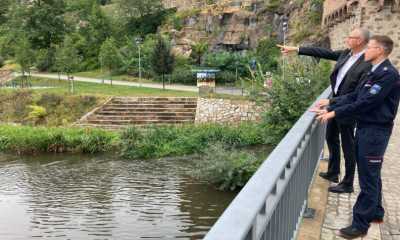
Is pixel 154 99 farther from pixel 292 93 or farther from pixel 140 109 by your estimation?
pixel 292 93

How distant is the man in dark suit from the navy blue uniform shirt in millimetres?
894

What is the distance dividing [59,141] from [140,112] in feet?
19.1

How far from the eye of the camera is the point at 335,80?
18.1 feet

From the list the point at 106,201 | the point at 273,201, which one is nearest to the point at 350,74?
the point at 273,201

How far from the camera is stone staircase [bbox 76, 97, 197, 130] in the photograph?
2591 cm

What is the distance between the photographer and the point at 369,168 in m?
4.18

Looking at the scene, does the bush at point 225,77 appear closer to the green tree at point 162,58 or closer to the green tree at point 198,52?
the green tree at point 162,58

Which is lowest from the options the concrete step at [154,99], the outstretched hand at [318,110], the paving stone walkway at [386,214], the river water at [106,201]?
the river water at [106,201]

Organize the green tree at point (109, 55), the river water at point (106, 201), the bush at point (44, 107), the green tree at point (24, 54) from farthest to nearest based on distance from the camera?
1. the green tree at point (109, 55)
2. the green tree at point (24, 54)
3. the bush at point (44, 107)
4. the river water at point (106, 201)

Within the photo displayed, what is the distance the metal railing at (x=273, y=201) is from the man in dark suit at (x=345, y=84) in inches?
24.0

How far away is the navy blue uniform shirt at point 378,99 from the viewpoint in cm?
398

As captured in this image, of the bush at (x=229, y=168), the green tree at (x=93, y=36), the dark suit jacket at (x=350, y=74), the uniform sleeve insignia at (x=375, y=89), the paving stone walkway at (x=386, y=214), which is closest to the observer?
the uniform sleeve insignia at (x=375, y=89)

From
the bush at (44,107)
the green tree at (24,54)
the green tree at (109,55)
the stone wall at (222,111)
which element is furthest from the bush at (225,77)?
the green tree at (24,54)

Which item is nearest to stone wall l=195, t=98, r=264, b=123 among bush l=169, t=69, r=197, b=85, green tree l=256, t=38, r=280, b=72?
bush l=169, t=69, r=197, b=85
